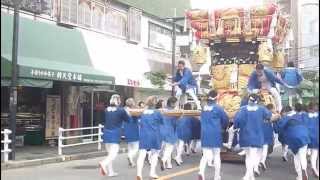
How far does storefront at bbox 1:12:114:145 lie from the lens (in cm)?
1873

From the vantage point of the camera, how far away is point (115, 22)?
26.5 m

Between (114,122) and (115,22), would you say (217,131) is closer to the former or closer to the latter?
(114,122)

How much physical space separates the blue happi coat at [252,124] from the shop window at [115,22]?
48.6 ft

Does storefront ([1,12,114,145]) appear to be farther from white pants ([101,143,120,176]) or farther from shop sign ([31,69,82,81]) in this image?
white pants ([101,143,120,176])

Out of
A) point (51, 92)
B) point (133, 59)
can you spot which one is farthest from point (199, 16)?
point (133, 59)

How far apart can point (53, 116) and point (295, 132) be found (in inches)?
494

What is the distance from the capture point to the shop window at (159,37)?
30.5 meters

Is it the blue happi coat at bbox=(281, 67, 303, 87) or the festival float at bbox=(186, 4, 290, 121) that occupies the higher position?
the festival float at bbox=(186, 4, 290, 121)

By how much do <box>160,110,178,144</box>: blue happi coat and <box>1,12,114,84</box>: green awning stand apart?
5.54 metres

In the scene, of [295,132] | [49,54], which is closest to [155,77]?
[49,54]

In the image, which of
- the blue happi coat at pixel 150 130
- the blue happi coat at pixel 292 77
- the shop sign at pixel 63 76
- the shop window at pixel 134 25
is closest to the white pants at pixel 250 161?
the blue happi coat at pixel 150 130

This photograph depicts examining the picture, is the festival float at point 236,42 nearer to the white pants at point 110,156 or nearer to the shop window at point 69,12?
the white pants at point 110,156

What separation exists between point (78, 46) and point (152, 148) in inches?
424

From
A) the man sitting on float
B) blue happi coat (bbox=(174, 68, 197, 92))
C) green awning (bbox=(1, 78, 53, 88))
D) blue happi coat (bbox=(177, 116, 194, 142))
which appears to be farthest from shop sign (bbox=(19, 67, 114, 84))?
the man sitting on float
